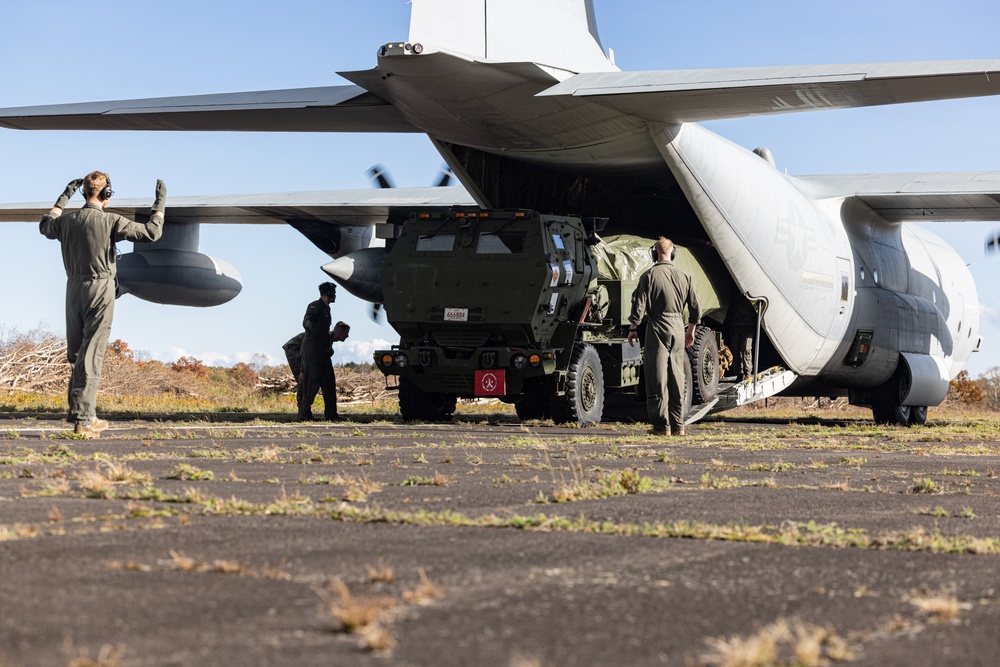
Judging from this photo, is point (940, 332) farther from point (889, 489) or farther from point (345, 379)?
point (889, 489)

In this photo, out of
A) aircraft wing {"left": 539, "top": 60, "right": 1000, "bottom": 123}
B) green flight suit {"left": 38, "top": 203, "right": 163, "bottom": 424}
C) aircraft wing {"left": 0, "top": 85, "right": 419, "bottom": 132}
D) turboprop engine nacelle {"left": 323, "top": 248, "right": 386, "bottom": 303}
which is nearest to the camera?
green flight suit {"left": 38, "top": 203, "right": 163, "bottom": 424}

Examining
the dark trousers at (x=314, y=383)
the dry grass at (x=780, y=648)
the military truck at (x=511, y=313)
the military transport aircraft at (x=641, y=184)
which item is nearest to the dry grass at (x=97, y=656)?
the dry grass at (x=780, y=648)

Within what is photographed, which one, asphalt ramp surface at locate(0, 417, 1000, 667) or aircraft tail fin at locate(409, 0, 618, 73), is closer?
asphalt ramp surface at locate(0, 417, 1000, 667)

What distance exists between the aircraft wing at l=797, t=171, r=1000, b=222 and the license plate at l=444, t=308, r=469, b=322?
284 inches

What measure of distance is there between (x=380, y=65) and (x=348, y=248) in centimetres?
1027

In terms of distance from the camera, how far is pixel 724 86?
504 inches

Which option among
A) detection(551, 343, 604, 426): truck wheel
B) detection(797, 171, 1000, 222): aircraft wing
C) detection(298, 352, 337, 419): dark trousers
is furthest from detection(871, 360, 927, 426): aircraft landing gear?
detection(298, 352, 337, 419): dark trousers

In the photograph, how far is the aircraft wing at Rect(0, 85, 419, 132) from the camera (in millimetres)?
14211

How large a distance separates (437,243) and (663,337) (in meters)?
4.11

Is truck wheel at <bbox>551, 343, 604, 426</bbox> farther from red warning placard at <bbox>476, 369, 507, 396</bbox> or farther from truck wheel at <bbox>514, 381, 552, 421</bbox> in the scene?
red warning placard at <bbox>476, 369, 507, 396</bbox>

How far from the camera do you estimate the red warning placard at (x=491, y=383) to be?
14.6 metres

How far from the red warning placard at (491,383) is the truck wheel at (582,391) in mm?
708

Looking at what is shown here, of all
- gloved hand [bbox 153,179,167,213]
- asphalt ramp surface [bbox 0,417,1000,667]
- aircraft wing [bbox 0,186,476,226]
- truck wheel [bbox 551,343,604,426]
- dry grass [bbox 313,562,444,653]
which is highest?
aircraft wing [bbox 0,186,476,226]

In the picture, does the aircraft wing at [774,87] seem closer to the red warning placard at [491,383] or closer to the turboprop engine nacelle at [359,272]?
the red warning placard at [491,383]
